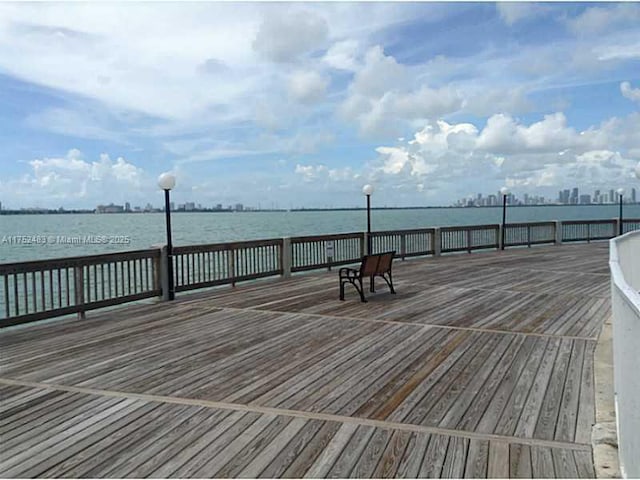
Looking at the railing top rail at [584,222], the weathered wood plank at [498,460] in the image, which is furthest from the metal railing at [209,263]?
the weathered wood plank at [498,460]

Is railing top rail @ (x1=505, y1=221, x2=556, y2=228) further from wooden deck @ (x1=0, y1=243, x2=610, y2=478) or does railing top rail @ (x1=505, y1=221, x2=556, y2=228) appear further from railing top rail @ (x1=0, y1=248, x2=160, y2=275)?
railing top rail @ (x1=0, y1=248, x2=160, y2=275)

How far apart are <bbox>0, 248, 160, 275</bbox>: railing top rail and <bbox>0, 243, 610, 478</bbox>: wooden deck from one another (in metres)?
0.72

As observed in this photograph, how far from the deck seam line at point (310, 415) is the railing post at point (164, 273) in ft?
12.1

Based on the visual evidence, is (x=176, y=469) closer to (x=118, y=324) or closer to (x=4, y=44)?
(x=118, y=324)

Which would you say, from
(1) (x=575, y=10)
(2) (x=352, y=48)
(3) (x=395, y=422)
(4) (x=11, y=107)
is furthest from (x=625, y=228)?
(4) (x=11, y=107)

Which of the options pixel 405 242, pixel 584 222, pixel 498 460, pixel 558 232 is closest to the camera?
pixel 498 460

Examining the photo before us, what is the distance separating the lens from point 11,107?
31219mm

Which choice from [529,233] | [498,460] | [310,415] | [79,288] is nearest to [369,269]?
[79,288]

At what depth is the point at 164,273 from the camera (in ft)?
25.4

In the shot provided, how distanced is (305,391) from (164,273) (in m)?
4.66

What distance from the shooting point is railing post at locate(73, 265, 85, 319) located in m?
6.46

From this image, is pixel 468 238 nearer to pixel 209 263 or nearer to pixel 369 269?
pixel 369 269

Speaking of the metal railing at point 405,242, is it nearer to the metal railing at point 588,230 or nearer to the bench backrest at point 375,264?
the bench backrest at point 375,264

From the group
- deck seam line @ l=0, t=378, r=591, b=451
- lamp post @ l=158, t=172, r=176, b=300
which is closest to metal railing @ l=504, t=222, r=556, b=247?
lamp post @ l=158, t=172, r=176, b=300
